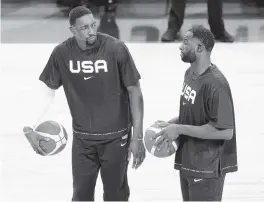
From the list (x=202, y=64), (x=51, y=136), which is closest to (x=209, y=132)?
(x=202, y=64)

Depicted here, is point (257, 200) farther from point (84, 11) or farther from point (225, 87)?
point (84, 11)

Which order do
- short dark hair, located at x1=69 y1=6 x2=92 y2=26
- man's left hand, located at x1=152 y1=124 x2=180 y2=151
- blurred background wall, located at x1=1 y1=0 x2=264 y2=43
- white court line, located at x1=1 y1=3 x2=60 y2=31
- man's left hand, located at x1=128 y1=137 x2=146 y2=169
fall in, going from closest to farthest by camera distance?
man's left hand, located at x1=152 y1=124 x2=180 y2=151
short dark hair, located at x1=69 y1=6 x2=92 y2=26
man's left hand, located at x1=128 y1=137 x2=146 y2=169
blurred background wall, located at x1=1 y1=0 x2=264 y2=43
white court line, located at x1=1 y1=3 x2=60 y2=31

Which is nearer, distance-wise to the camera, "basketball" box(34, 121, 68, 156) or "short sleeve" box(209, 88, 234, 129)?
"short sleeve" box(209, 88, 234, 129)

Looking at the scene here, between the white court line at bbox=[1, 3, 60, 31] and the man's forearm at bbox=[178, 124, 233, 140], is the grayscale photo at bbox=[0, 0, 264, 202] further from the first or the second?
the white court line at bbox=[1, 3, 60, 31]

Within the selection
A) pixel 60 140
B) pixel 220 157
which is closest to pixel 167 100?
pixel 60 140

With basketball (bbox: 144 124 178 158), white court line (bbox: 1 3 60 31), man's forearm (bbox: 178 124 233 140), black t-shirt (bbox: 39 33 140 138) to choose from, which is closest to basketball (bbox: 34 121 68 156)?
black t-shirt (bbox: 39 33 140 138)

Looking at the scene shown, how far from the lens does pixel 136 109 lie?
426 cm

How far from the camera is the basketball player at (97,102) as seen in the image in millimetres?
4203

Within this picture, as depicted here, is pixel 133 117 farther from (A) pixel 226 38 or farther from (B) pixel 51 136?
(A) pixel 226 38

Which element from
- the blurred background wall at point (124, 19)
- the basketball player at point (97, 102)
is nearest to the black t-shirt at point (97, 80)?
the basketball player at point (97, 102)

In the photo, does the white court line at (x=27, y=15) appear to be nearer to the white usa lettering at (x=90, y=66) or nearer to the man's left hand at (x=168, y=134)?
the white usa lettering at (x=90, y=66)

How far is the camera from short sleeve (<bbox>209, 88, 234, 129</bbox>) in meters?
3.76

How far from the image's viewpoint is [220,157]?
3.92 metres

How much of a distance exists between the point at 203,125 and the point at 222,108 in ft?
0.50
